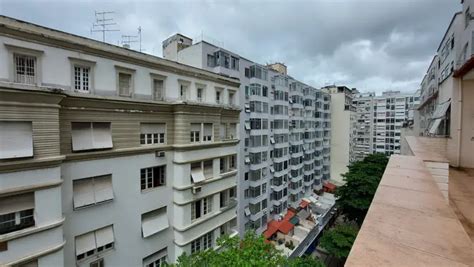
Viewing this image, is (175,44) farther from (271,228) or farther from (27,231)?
(271,228)

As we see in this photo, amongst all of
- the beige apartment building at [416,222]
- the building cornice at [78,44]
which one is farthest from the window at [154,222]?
the beige apartment building at [416,222]

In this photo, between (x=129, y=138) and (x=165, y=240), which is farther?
(x=165, y=240)

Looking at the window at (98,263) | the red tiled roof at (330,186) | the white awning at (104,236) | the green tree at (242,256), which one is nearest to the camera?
the green tree at (242,256)

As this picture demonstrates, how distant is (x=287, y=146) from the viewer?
104ft

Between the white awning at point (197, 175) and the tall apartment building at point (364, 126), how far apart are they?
64.0 meters

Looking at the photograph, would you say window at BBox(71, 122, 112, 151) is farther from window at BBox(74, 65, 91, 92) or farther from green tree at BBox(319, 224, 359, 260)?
green tree at BBox(319, 224, 359, 260)

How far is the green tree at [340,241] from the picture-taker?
18.3 m

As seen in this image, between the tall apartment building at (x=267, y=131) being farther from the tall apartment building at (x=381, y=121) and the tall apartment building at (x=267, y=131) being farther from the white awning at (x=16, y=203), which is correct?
the tall apartment building at (x=381, y=121)

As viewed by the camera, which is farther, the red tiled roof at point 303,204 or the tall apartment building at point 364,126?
the tall apartment building at point 364,126

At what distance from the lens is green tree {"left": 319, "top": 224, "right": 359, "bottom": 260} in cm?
1831

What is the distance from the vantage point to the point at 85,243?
27.4ft

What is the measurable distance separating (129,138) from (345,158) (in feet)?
151

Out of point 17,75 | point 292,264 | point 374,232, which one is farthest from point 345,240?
point 17,75

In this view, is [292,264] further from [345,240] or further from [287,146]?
[287,146]
